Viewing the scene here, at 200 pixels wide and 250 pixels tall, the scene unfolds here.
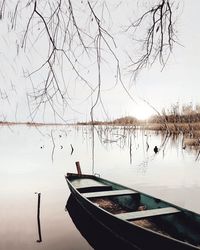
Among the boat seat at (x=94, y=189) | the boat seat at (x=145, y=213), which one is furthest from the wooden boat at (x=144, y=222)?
the boat seat at (x=94, y=189)

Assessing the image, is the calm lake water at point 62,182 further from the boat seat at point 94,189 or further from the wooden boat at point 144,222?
the wooden boat at point 144,222

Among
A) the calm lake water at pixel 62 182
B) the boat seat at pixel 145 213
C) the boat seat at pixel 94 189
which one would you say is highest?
the boat seat at pixel 145 213

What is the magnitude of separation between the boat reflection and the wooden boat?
3cm

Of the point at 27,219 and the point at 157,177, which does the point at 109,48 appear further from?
the point at 157,177

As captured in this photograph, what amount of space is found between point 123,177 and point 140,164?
3624 millimetres

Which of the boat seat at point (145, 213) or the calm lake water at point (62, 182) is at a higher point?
the boat seat at point (145, 213)

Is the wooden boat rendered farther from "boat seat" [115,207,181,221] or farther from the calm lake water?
the calm lake water

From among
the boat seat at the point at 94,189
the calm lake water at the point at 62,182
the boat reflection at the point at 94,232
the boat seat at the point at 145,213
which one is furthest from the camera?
the boat seat at the point at 94,189

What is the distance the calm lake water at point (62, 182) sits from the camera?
7961 millimetres

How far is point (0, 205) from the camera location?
10867mm

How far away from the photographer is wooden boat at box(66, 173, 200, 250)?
18.0 feet

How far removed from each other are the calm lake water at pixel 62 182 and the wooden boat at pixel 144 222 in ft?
3.08

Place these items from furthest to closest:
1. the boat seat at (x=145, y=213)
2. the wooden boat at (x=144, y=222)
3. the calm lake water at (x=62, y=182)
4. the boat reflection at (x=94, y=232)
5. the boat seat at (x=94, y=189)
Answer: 1. the boat seat at (x=94, y=189)
2. the calm lake water at (x=62, y=182)
3. the boat reflection at (x=94, y=232)
4. the boat seat at (x=145, y=213)
5. the wooden boat at (x=144, y=222)

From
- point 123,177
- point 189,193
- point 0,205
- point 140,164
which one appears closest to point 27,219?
point 0,205
